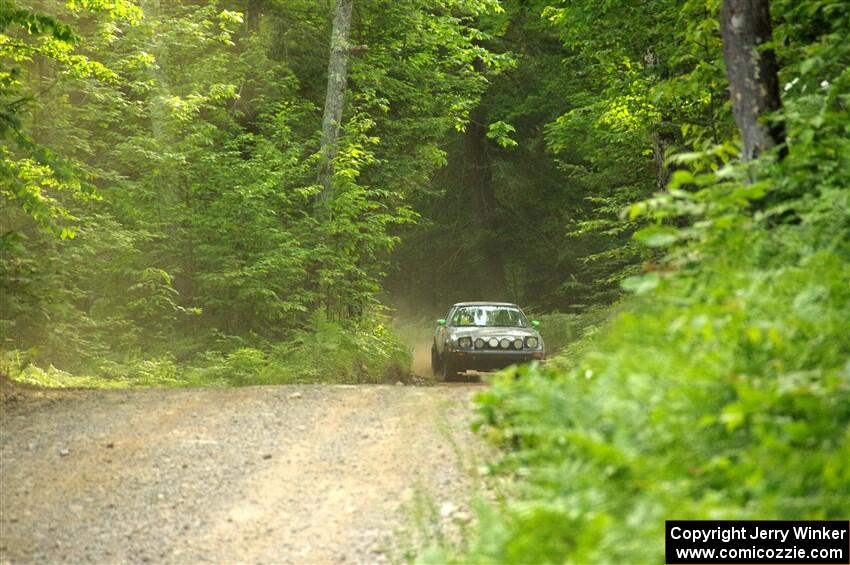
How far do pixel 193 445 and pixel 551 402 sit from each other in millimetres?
5006

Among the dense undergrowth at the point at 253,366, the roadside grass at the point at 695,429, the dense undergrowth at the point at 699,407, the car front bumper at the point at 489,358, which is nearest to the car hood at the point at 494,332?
the car front bumper at the point at 489,358

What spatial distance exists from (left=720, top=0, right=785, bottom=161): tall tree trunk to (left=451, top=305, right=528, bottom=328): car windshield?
37.3 ft

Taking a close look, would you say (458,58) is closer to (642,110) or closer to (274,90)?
(274,90)

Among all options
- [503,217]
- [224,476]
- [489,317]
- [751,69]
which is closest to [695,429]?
[751,69]

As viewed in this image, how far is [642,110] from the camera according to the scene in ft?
55.2

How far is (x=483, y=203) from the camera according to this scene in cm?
3625

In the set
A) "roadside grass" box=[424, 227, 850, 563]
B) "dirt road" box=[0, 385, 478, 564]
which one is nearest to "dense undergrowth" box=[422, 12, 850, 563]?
"roadside grass" box=[424, 227, 850, 563]

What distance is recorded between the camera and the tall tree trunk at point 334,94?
69.1 feet

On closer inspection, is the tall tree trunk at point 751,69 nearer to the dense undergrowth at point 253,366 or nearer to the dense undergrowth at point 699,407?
the dense undergrowth at point 699,407

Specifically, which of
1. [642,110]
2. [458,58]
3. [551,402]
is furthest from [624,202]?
[551,402]

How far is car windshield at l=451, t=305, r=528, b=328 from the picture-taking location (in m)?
19.3

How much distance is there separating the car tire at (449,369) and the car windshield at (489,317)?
3.43 feet

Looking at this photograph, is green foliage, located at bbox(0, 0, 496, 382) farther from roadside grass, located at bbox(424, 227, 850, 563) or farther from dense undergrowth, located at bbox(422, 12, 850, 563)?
roadside grass, located at bbox(424, 227, 850, 563)

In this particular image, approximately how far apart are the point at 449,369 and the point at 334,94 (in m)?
7.62
